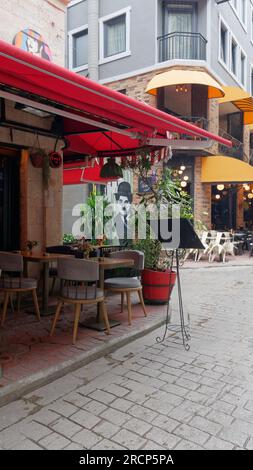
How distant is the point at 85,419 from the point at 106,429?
0.70ft

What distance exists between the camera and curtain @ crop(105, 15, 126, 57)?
1527cm

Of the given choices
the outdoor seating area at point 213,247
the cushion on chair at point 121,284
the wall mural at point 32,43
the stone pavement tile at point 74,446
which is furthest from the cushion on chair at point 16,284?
the outdoor seating area at point 213,247

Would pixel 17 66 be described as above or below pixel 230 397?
above

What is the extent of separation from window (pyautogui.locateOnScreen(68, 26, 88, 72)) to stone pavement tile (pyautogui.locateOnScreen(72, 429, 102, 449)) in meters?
16.2

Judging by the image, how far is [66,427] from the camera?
2.73 m

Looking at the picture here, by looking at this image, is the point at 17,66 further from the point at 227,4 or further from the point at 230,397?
the point at 227,4

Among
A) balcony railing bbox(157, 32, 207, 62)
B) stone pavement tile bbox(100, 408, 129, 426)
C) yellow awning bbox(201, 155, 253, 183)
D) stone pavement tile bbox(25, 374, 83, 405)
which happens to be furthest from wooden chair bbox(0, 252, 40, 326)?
balcony railing bbox(157, 32, 207, 62)

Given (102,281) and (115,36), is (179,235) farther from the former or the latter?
(115,36)

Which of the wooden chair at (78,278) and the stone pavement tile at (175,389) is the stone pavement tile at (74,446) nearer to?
the stone pavement tile at (175,389)
